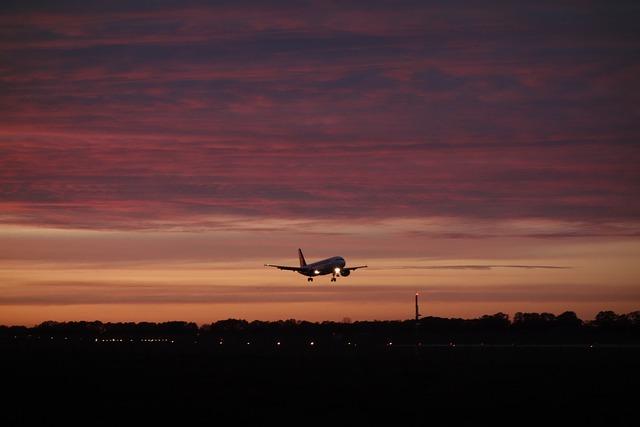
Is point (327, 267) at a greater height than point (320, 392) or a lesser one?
greater

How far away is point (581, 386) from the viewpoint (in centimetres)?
6850

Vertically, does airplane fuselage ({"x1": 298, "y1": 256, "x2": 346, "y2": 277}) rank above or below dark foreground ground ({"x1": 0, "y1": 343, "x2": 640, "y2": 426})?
above

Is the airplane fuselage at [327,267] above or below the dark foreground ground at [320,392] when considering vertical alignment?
above

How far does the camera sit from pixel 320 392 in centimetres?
6350

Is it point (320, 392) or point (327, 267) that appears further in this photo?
point (327, 267)

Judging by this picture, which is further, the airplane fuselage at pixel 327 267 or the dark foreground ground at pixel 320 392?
the airplane fuselage at pixel 327 267

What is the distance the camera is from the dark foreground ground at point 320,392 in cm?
4972

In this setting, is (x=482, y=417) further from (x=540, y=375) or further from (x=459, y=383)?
(x=540, y=375)

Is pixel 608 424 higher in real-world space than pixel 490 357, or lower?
lower

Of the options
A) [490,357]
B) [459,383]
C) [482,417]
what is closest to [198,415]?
[482,417]

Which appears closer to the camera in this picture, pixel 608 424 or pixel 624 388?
pixel 608 424

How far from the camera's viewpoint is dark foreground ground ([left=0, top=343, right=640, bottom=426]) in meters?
49.7

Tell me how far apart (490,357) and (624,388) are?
45660 mm

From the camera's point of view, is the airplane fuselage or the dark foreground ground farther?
the airplane fuselage
